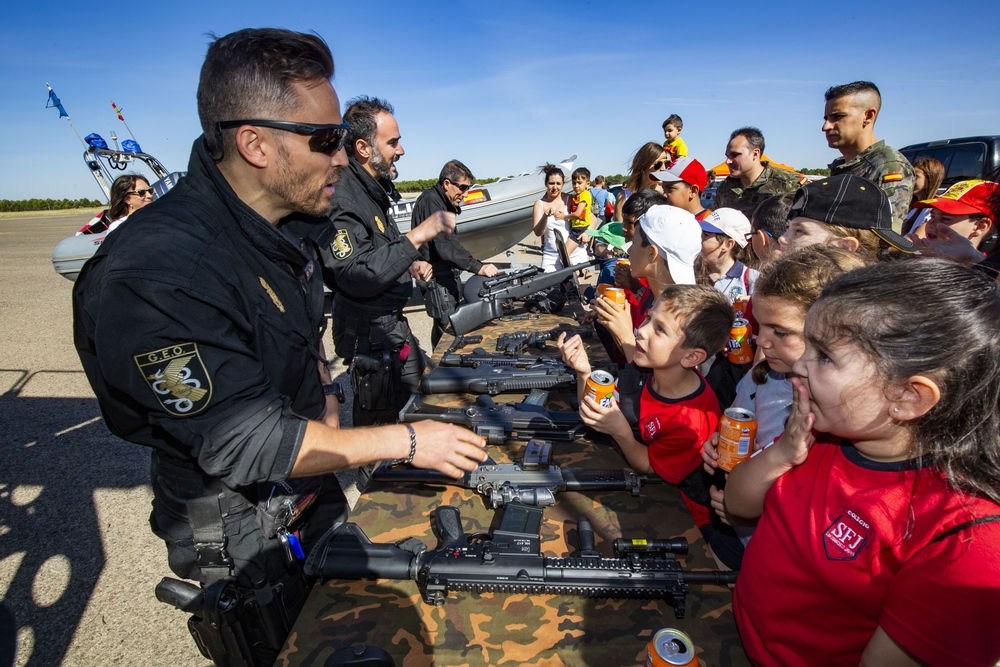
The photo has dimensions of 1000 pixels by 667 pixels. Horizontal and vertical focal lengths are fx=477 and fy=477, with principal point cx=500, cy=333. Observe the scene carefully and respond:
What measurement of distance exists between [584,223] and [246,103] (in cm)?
710

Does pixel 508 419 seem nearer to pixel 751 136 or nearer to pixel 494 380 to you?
pixel 494 380

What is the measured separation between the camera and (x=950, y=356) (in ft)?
3.20

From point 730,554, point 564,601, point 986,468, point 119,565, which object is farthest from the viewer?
point 119,565

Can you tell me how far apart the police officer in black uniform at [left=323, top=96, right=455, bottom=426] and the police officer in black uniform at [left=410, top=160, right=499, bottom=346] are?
1.19m

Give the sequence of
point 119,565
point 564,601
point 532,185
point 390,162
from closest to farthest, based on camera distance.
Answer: point 564,601 < point 119,565 < point 390,162 < point 532,185

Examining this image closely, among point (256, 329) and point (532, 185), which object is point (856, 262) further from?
point (532, 185)

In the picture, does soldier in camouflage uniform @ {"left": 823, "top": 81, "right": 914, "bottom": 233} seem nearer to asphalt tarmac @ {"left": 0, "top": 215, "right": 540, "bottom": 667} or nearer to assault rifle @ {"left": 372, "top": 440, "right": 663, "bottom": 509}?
assault rifle @ {"left": 372, "top": 440, "right": 663, "bottom": 509}

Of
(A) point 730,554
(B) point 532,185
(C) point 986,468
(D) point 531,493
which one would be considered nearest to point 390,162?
(D) point 531,493

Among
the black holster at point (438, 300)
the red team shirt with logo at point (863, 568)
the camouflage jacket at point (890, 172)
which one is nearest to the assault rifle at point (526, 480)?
the red team shirt with logo at point (863, 568)

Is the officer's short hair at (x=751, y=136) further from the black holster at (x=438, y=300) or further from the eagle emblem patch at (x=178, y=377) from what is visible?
the eagle emblem patch at (x=178, y=377)

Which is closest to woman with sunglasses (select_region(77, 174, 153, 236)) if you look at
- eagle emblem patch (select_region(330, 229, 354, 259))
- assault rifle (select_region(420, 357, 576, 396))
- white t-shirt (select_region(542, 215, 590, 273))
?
eagle emblem patch (select_region(330, 229, 354, 259))

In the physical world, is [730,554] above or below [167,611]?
above

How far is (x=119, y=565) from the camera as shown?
3.00 m

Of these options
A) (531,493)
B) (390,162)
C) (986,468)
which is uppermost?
(390,162)
